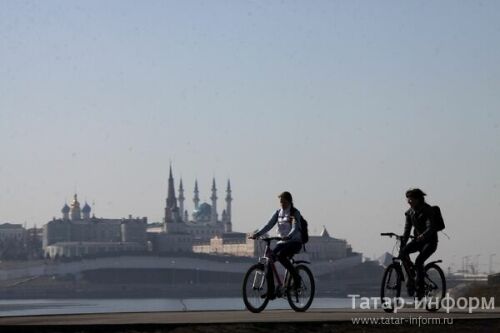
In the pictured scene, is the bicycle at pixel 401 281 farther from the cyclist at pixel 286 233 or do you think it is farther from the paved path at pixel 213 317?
the cyclist at pixel 286 233

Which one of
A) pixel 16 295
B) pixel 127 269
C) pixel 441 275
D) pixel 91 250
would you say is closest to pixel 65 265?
pixel 127 269

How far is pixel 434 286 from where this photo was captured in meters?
14.0

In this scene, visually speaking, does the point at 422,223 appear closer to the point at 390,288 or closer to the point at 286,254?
the point at 390,288

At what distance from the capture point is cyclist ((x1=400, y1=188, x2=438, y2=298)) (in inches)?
543

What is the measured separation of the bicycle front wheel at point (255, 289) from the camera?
13531 millimetres

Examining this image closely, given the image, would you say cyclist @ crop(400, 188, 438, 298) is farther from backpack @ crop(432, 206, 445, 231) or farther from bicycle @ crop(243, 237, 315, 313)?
bicycle @ crop(243, 237, 315, 313)

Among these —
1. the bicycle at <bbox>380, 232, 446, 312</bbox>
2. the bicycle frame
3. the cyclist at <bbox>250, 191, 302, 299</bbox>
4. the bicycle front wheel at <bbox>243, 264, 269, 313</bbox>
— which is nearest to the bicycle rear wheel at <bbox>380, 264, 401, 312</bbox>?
the bicycle at <bbox>380, 232, 446, 312</bbox>

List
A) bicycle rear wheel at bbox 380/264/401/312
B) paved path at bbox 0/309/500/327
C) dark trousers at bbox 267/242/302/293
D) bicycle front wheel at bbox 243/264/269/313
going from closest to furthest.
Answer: paved path at bbox 0/309/500/327 < bicycle rear wheel at bbox 380/264/401/312 < bicycle front wheel at bbox 243/264/269/313 < dark trousers at bbox 267/242/302/293

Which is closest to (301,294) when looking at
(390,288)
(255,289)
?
(255,289)

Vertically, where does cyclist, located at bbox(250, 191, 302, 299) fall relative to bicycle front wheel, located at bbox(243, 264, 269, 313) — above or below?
above

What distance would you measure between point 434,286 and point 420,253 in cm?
41

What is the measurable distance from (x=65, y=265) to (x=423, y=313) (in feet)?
473

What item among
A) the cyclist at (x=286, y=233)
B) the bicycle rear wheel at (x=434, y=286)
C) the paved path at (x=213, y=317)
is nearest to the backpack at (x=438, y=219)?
the bicycle rear wheel at (x=434, y=286)

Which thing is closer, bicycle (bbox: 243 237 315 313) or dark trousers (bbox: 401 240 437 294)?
bicycle (bbox: 243 237 315 313)
